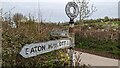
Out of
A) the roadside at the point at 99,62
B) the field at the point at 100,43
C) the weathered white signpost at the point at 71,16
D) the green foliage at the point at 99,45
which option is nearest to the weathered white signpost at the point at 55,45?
the weathered white signpost at the point at 71,16

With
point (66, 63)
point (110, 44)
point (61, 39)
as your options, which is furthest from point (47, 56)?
point (110, 44)

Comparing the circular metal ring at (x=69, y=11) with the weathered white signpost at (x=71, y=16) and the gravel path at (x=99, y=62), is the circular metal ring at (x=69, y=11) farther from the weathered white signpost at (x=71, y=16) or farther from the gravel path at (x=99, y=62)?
the gravel path at (x=99, y=62)

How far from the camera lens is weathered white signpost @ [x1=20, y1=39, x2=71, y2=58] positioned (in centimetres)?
573

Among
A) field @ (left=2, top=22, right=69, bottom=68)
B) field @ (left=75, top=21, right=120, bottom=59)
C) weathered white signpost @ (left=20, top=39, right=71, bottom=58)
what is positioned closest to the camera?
weathered white signpost @ (left=20, top=39, right=71, bottom=58)

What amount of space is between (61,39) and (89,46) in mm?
9125

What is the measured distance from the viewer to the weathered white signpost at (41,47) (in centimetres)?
573

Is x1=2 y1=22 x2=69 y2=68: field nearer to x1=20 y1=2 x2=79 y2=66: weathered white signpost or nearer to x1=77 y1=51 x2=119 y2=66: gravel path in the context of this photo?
x1=20 y1=2 x2=79 y2=66: weathered white signpost

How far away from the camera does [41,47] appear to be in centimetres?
610

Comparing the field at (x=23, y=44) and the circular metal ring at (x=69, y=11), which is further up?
the circular metal ring at (x=69, y=11)

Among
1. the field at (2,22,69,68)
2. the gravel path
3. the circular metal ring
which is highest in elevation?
the circular metal ring

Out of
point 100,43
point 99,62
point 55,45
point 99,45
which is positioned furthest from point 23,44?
point 100,43

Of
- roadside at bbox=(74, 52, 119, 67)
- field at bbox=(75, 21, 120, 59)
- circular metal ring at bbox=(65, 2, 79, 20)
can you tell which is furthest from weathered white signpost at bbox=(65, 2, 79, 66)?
field at bbox=(75, 21, 120, 59)

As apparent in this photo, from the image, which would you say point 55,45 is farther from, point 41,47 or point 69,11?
point 69,11

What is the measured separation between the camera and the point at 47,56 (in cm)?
765
